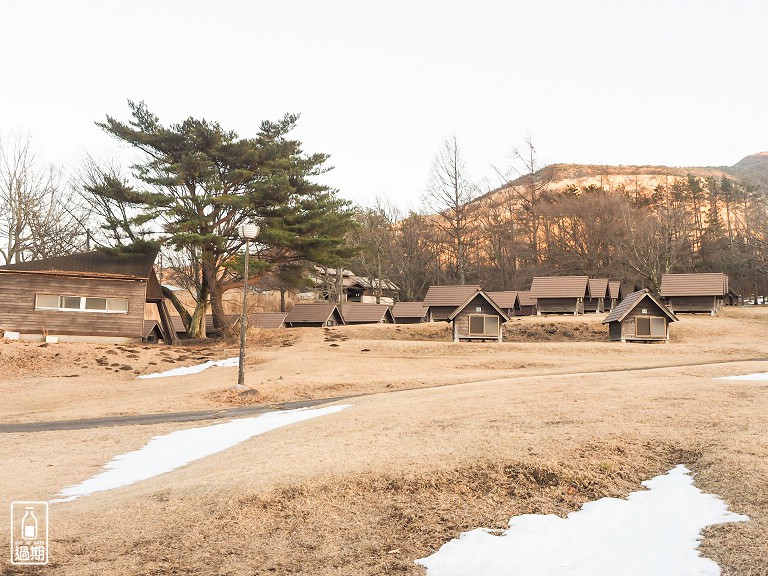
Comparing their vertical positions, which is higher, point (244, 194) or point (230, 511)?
point (244, 194)

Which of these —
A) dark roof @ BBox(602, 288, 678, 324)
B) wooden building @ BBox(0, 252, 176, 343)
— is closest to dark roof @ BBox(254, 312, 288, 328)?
wooden building @ BBox(0, 252, 176, 343)

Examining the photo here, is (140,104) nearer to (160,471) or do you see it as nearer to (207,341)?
(207,341)

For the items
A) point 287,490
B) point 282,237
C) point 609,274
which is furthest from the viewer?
point 609,274

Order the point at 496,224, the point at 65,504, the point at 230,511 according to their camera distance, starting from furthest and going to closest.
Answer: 1. the point at 496,224
2. the point at 65,504
3. the point at 230,511

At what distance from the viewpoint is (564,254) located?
81000 millimetres

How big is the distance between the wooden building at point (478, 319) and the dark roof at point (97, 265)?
Answer: 20.3 metres

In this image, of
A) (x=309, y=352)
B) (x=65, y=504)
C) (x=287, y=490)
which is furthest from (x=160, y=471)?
(x=309, y=352)

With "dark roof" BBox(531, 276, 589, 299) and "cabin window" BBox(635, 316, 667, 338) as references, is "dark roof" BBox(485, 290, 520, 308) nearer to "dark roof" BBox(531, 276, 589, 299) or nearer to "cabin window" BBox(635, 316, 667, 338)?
"dark roof" BBox(531, 276, 589, 299)

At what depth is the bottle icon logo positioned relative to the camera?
704 cm

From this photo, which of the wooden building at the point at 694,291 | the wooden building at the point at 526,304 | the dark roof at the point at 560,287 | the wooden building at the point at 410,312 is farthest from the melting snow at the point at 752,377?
the wooden building at the point at 410,312

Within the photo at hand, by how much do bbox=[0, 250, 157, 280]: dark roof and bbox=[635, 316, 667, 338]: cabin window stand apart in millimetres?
31701

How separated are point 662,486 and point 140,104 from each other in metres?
43.5

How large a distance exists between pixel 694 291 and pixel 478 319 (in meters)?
22.2

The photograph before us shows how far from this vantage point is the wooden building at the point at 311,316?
55.9 metres
